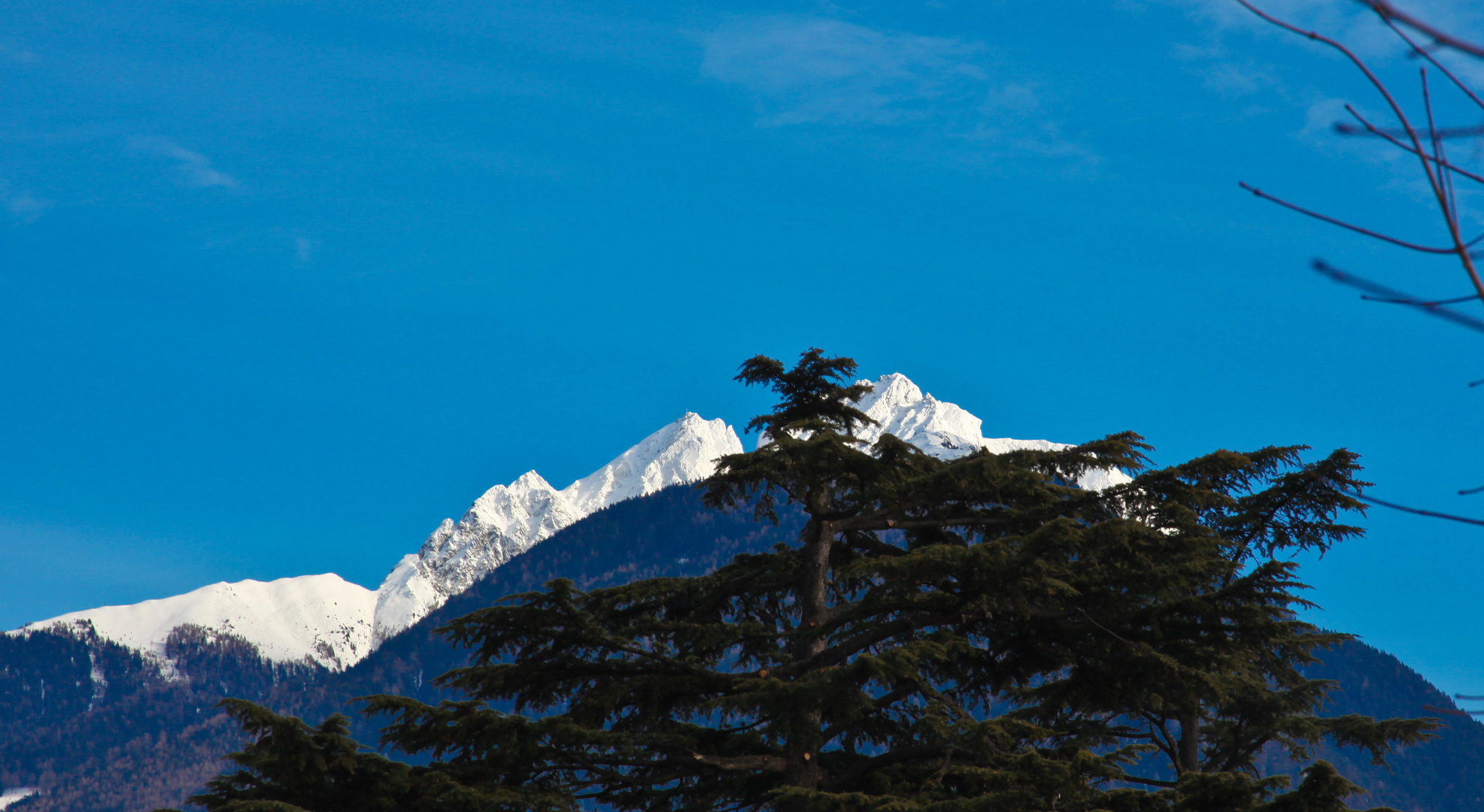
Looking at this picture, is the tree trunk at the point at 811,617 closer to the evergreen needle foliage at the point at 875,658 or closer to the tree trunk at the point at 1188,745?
the evergreen needle foliage at the point at 875,658

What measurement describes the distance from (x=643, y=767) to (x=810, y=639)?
2.74m

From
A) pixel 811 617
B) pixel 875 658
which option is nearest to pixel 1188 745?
pixel 811 617

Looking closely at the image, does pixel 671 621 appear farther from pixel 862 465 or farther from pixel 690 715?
pixel 862 465

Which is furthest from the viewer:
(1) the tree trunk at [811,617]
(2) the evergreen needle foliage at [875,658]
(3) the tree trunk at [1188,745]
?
(3) the tree trunk at [1188,745]

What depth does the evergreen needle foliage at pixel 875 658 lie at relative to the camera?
11719 mm

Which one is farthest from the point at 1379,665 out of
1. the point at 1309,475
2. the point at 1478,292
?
the point at 1478,292

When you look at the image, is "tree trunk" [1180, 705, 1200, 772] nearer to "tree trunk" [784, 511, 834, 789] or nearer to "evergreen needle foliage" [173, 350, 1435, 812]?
"evergreen needle foliage" [173, 350, 1435, 812]

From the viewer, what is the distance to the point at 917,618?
14430 mm

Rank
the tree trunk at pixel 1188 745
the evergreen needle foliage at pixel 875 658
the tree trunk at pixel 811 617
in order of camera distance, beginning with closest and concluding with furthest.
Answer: the evergreen needle foliage at pixel 875 658 < the tree trunk at pixel 811 617 < the tree trunk at pixel 1188 745

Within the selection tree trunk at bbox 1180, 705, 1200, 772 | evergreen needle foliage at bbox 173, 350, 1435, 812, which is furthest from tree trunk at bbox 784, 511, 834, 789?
tree trunk at bbox 1180, 705, 1200, 772

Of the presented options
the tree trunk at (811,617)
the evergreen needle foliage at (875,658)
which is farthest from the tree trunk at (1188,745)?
the tree trunk at (811,617)

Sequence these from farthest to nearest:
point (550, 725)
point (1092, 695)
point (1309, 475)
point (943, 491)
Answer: point (1309, 475) → point (943, 491) → point (1092, 695) → point (550, 725)

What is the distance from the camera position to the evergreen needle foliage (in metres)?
11.7

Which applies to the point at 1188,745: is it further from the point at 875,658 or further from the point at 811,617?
the point at 875,658
